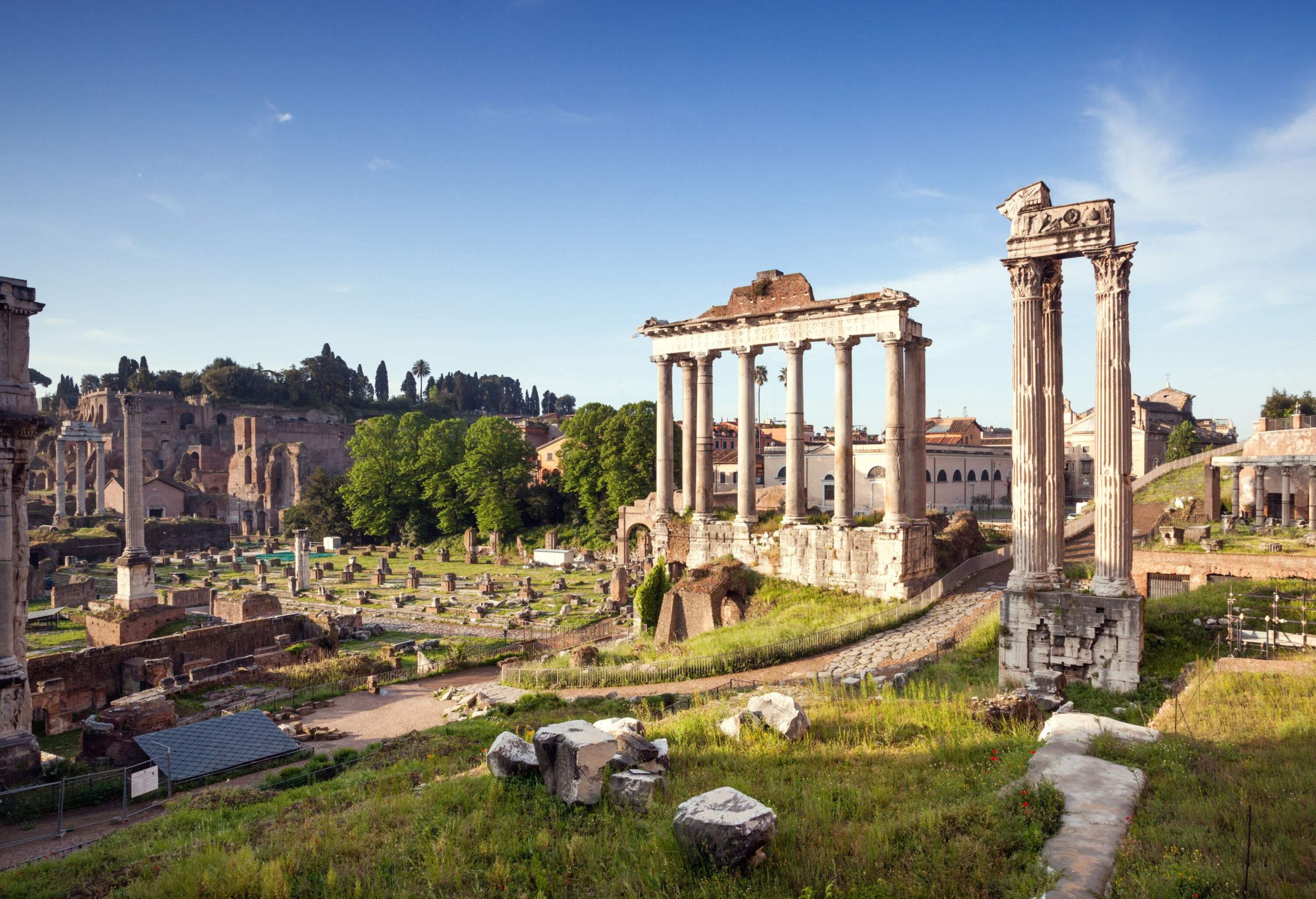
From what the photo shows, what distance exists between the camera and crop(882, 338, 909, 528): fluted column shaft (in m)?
22.8

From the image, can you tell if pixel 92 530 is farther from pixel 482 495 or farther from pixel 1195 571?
pixel 1195 571

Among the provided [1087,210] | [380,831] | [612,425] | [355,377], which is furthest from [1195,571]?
[355,377]

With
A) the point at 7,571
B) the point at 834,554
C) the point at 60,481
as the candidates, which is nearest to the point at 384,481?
the point at 60,481

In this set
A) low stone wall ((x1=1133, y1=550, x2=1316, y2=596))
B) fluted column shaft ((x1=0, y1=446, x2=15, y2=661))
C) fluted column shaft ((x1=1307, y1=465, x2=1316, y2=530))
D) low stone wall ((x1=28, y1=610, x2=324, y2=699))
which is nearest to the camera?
fluted column shaft ((x1=0, y1=446, x2=15, y2=661))

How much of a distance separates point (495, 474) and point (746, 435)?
3534 centimetres

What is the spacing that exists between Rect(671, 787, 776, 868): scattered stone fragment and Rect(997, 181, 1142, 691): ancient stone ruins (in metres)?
8.41

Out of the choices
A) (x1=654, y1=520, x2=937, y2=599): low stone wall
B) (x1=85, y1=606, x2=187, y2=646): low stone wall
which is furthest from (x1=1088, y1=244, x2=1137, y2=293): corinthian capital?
(x1=85, y1=606, x2=187, y2=646): low stone wall

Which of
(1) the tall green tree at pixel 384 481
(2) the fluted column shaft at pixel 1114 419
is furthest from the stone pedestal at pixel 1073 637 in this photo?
(1) the tall green tree at pixel 384 481

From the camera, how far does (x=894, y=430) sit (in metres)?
23.0

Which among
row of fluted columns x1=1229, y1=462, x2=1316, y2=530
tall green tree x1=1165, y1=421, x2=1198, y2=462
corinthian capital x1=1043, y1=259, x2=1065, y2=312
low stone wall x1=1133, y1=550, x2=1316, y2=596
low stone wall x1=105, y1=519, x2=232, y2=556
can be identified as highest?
corinthian capital x1=1043, y1=259, x2=1065, y2=312

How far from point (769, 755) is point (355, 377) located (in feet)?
375

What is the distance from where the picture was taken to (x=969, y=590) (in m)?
22.1

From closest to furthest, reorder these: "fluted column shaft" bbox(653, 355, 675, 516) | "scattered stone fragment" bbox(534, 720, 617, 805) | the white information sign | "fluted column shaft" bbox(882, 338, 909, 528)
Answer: "scattered stone fragment" bbox(534, 720, 617, 805) < the white information sign < "fluted column shaft" bbox(882, 338, 909, 528) < "fluted column shaft" bbox(653, 355, 675, 516)

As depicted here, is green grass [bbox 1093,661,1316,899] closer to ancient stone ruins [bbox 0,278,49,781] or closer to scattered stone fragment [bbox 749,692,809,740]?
scattered stone fragment [bbox 749,692,809,740]
